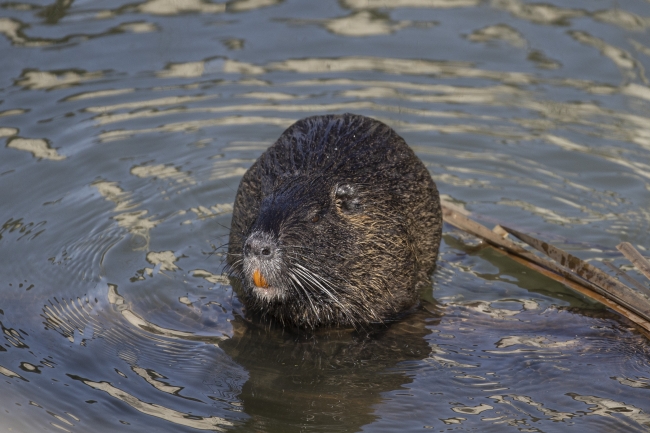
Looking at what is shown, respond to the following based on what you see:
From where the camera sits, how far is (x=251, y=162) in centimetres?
788

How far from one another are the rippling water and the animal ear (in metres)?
0.82

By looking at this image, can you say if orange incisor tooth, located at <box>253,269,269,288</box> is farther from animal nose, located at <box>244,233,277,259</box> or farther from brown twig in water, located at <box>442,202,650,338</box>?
brown twig in water, located at <box>442,202,650,338</box>

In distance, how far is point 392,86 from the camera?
927 centimetres

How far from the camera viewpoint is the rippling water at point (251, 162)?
5188 millimetres

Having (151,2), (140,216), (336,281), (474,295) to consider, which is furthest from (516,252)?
(151,2)

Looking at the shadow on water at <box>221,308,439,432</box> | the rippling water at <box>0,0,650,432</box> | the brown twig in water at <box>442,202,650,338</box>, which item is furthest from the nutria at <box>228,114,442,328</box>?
the brown twig in water at <box>442,202,650,338</box>

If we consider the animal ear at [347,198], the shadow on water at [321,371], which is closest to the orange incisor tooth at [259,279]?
the shadow on water at [321,371]

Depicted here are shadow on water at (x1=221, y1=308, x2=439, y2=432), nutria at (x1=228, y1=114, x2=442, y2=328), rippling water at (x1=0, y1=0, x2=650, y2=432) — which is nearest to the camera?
shadow on water at (x1=221, y1=308, x2=439, y2=432)

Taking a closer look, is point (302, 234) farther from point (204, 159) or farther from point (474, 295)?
point (204, 159)

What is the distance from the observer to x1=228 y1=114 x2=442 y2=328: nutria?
5.41 meters

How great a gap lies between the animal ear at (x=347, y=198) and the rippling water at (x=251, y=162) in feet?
2.68

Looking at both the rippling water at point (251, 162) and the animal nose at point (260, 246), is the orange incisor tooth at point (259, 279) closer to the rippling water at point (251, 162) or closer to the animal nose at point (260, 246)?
the animal nose at point (260, 246)

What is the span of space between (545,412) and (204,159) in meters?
3.96

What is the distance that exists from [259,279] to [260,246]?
0.21 meters
